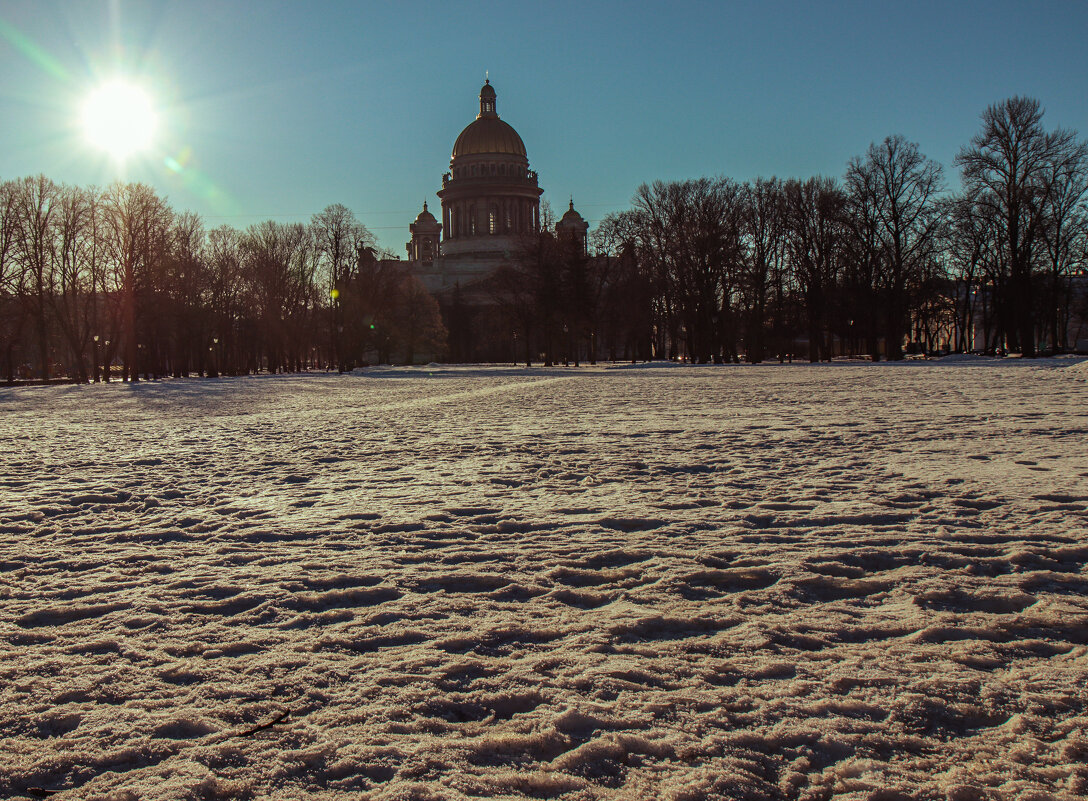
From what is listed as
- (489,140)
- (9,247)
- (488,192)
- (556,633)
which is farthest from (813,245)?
(489,140)

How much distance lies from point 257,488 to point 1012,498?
5.48 m

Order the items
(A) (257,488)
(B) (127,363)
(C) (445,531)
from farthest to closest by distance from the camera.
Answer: (B) (127,363)
(A) (257,488)
(C) (445,531)

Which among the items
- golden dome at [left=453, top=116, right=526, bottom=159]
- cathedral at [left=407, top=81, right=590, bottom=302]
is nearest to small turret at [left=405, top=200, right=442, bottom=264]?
cathedral at [left=407, top=81, right=590, bottom=302]

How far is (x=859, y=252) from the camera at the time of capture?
4906 centimetres

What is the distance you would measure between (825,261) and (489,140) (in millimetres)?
68595

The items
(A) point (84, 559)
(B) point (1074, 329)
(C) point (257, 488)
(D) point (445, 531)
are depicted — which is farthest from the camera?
(B) point (1074, 329)

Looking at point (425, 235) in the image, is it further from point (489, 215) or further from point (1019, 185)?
point (1019, 185)

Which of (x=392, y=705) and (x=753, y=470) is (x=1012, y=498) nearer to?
(x=753, y=470)

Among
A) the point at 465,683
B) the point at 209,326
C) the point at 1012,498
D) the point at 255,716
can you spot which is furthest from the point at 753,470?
the point at 209,326

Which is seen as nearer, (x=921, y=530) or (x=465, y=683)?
(x=465, y=683)

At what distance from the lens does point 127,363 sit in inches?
1868

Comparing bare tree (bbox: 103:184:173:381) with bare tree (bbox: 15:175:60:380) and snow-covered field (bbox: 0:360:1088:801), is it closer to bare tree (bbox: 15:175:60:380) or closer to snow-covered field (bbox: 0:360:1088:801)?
bare tree (bbox: 15:175:60:380)

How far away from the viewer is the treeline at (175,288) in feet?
143

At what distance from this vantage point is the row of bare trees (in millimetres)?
43625
